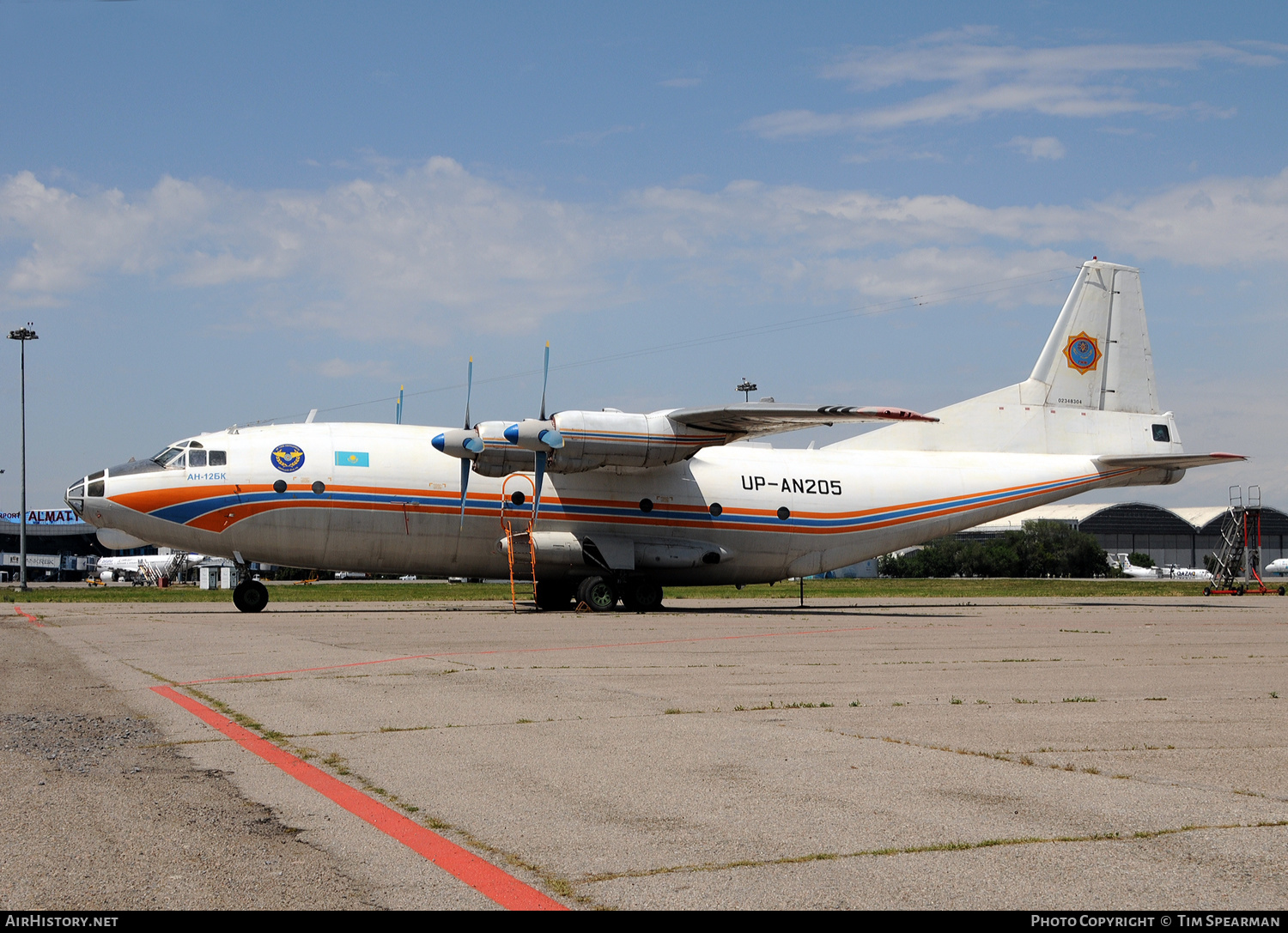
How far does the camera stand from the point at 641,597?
30188mm

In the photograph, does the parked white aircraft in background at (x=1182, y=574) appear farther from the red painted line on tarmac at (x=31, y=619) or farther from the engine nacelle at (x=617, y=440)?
the red painted line on tarmac at (x=31, y=619)

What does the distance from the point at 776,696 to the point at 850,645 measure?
23.8 ft

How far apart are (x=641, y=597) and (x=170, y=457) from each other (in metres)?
13.0

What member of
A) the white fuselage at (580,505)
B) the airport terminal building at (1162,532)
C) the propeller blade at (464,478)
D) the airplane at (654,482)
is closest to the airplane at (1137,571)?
the airport terminal building at (1162,532)

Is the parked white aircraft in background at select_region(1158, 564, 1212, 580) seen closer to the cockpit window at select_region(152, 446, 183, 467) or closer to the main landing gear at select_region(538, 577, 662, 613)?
the main landing gear at select_region(538, 577, 662, 613)

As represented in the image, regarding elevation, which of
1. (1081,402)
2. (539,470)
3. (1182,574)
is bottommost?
(1182,574)

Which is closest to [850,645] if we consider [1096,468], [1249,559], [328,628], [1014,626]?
[1014,626]

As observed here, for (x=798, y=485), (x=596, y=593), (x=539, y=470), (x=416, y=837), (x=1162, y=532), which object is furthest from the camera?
(x=1162, y=532)

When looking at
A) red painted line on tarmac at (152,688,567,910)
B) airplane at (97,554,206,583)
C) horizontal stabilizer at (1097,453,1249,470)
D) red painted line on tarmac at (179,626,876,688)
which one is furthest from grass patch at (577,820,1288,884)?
airplane at (97,554,206,583)

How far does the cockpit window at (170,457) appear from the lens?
2795cm

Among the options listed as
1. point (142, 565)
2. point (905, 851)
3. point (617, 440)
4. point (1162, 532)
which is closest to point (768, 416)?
point (617, 440)

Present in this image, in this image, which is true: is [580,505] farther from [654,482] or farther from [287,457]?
[287,457]

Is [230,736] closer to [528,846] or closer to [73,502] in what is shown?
[528,846]
